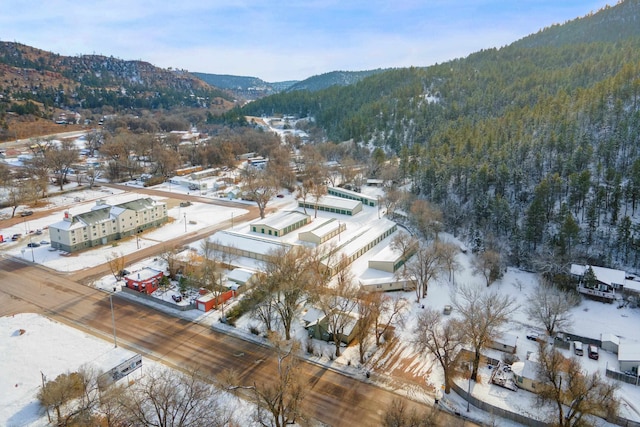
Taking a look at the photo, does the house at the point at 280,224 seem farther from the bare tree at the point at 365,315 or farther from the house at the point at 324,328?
the bare tree at the point at 365,315

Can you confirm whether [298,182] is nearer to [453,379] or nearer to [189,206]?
[189,206]

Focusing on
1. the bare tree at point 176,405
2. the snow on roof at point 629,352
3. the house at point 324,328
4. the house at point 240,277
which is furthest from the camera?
the house at point 240,277

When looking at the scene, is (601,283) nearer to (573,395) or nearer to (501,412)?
(573,395)

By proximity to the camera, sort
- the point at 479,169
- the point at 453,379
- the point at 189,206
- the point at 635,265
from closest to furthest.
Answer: the point at 453,379, the point at 635,265, the point at 479,169, the point at 189,206

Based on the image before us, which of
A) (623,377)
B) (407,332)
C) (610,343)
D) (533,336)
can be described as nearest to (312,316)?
(407,332)

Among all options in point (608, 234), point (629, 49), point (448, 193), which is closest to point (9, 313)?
point (448, 193)

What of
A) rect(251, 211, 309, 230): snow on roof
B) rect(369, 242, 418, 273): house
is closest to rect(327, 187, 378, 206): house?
rect(251, 211, 309, 230): snow on roof

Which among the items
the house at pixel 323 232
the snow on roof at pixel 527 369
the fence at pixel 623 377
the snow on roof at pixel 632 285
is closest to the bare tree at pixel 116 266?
the house at pixel 323 232
